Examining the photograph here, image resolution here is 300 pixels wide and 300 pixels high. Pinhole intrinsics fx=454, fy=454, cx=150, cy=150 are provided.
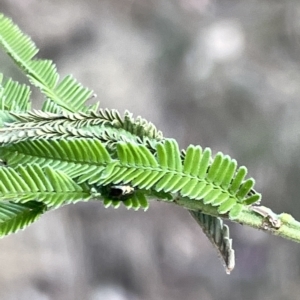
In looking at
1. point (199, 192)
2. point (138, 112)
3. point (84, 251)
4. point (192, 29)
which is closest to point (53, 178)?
point (199, 192)

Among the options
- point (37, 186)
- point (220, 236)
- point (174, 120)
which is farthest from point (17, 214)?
point (174, 120)

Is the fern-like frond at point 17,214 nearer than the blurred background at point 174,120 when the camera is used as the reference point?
Yes

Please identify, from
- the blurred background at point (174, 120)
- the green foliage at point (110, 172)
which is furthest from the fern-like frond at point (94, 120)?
the blurred background at point (174, 120)

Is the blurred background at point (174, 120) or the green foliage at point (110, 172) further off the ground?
the blurred background at point (174, 120)

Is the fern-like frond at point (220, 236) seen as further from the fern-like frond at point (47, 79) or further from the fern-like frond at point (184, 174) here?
the fern-like frond at point (47, 79)

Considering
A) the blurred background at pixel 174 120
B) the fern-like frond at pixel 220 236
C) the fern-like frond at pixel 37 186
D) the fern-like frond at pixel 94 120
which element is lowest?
the fern-like frond at pixel 37 186

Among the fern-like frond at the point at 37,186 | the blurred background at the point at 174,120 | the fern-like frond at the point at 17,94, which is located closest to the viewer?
the fern-like frond at the point at 37,186

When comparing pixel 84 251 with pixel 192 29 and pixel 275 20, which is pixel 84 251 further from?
pixel 275 20
